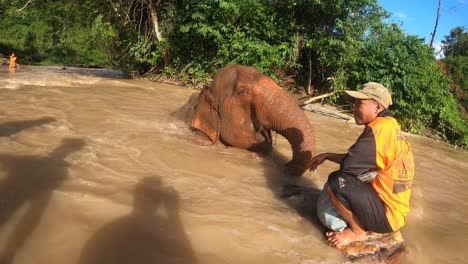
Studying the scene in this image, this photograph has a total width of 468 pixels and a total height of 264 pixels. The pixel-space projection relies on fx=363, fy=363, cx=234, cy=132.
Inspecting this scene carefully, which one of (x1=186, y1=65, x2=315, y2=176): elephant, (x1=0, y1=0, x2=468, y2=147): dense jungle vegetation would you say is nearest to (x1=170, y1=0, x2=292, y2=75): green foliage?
(x1=0, y1=0, x2=468, y2=147): dense jungle vegetation

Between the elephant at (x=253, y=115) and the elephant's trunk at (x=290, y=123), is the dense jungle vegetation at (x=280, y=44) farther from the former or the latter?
the elephant's trunk at (x=290, y=123)

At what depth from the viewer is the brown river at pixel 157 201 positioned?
2570 millimetres

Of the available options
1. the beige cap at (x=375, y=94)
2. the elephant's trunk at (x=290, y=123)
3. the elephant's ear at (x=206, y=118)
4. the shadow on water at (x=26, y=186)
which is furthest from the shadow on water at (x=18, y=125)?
the beige cap at (x=375, y=94)

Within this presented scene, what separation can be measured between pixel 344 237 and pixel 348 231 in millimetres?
73

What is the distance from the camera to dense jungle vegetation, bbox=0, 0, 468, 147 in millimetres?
12570

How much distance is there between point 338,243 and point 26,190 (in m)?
2.69

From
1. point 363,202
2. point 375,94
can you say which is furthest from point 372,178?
point 375,94

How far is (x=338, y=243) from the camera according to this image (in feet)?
9.93

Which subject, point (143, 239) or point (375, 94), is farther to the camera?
point (375, 94)

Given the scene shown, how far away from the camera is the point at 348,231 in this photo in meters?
3.10

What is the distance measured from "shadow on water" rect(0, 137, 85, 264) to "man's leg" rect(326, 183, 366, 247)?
92.7 inches

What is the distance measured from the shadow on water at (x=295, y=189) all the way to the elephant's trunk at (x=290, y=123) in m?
0.03

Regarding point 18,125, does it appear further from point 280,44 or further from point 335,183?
point 280,44

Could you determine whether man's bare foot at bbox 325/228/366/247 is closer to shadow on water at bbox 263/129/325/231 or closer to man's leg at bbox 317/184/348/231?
man's leg at bbox 317/184/348/231
